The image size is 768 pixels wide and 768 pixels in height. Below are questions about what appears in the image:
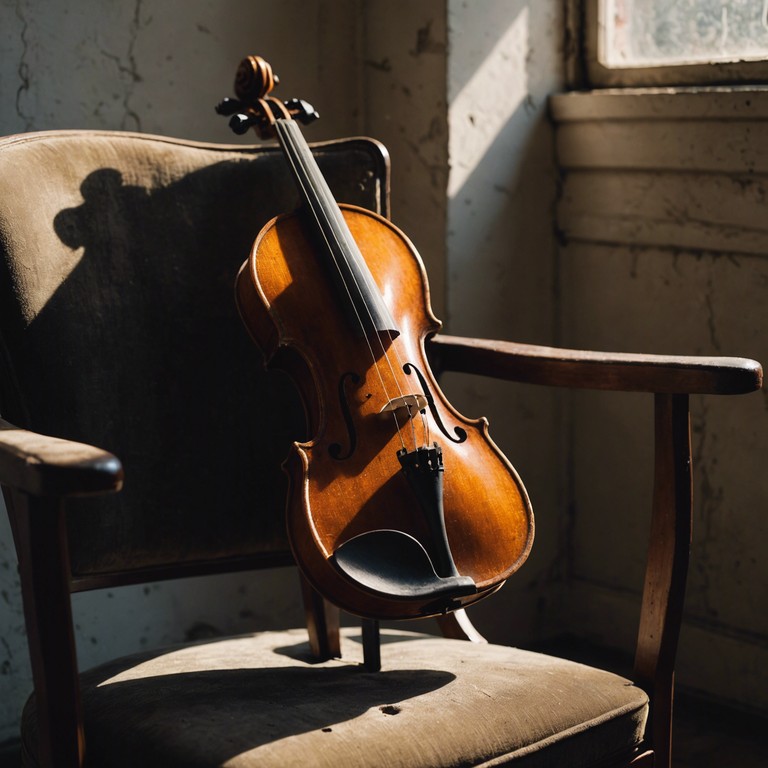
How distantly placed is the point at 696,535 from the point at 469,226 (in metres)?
0.70

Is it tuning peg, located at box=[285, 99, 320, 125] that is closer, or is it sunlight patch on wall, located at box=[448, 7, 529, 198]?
tuning peg, located at box=[285, 99, 320, 125]

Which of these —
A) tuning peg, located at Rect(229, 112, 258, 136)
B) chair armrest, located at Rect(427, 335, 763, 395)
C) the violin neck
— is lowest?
chair armrest, located at Rect(427, 335, 763, 395)

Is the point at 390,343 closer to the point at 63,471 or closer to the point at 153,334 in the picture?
the point at 153,334

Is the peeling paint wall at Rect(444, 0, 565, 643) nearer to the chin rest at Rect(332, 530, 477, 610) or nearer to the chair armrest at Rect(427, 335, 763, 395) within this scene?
the chair armrest at Rect(427, 335, 763, 395)

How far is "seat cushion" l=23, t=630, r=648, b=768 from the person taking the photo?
107 centimetres

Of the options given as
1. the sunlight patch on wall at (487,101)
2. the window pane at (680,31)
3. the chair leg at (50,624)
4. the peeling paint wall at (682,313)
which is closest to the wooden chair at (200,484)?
the chair leg at (50,624)

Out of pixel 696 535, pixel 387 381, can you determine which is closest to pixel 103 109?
pixel 387 381

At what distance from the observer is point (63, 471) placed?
3.09ft

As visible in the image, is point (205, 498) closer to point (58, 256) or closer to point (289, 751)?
point (58, 256)

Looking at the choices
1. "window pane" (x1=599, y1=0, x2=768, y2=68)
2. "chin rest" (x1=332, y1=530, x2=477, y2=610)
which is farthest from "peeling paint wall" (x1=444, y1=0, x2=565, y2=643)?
"chin rest" (x1=332, y1=530, x2=477, y2=610)

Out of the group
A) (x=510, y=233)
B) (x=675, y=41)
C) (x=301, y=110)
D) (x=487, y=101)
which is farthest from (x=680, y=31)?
(x=301, y=110)

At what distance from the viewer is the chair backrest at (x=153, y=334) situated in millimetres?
1342

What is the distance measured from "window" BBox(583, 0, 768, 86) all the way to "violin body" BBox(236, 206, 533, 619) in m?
0.87

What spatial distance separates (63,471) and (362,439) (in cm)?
38
